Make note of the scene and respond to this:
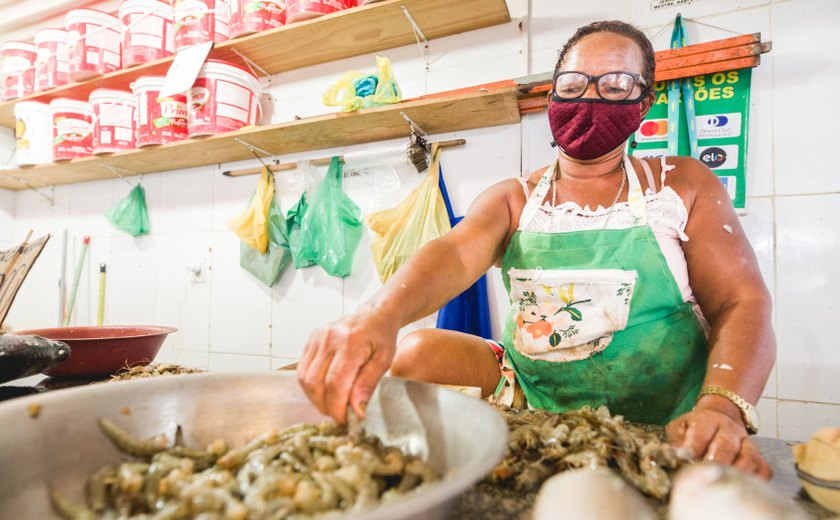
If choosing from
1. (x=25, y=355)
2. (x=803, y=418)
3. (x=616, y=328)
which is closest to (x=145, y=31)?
(x=25, y=355)

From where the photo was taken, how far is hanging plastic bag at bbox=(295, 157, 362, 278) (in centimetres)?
266

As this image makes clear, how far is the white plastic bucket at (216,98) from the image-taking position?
101 inches

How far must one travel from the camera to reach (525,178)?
1708 mm

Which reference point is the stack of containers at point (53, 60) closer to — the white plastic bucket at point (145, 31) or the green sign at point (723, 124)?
the white plastic bucket at point (145, 31)

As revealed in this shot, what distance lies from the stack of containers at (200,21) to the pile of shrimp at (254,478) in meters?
2.71

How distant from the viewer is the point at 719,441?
0.77 m

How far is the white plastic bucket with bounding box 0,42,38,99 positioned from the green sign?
4332 millimetres

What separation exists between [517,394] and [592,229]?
66 cm

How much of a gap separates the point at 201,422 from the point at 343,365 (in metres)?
0.32

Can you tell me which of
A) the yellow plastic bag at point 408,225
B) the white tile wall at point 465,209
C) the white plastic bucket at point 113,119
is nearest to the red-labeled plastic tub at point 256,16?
the white tile wall at point 465,209

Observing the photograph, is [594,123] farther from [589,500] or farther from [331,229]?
[331,229]

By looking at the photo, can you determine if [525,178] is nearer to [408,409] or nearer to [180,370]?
[408,409]

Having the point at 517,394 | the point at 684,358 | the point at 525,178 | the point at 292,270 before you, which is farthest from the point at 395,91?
the point at 684,358

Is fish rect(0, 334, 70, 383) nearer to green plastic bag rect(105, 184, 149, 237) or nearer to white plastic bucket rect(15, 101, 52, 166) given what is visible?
green plastic bag rect(105, 184, 149, 237)
